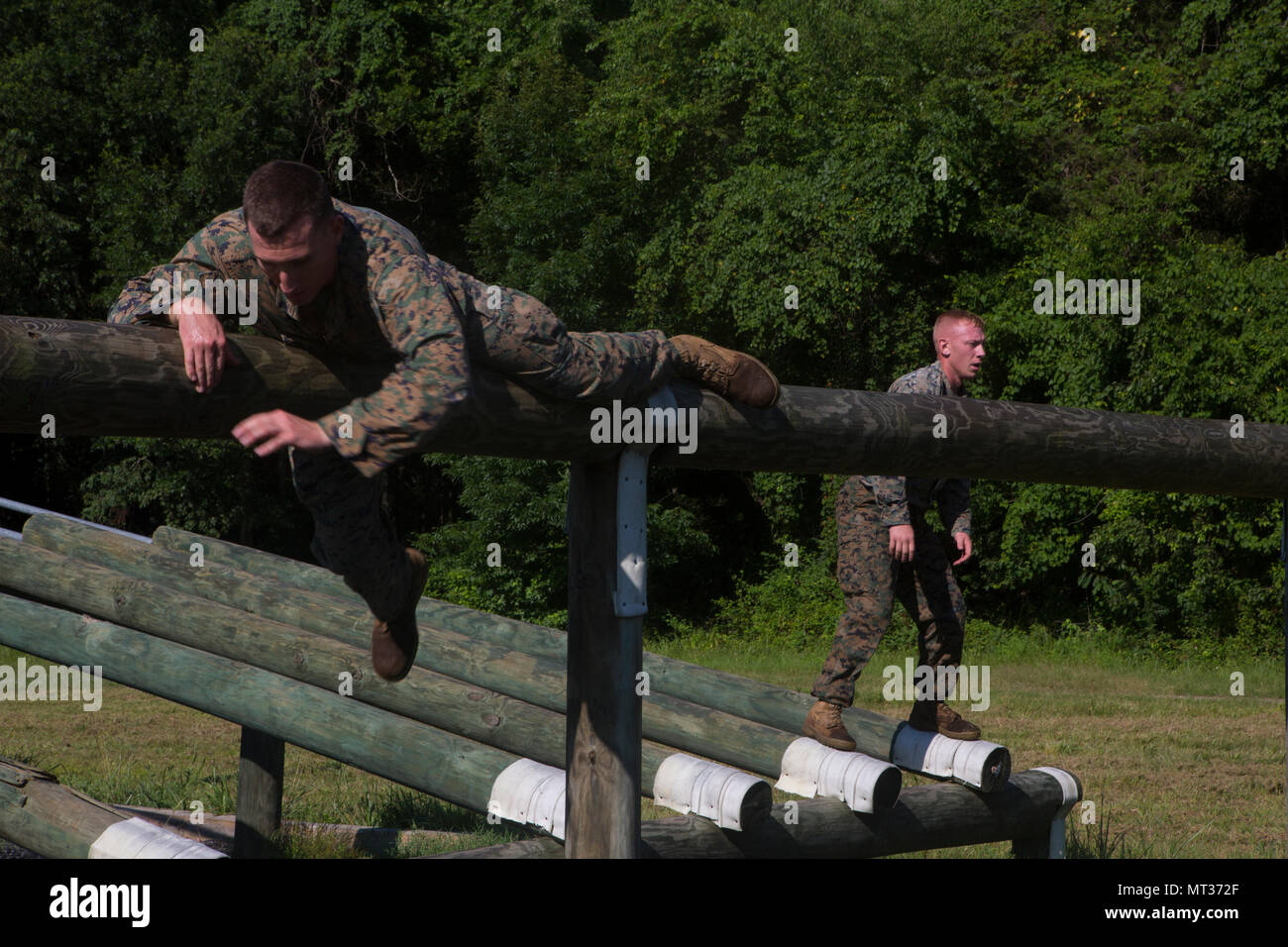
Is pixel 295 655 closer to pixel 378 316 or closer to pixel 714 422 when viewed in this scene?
pixel 714 422

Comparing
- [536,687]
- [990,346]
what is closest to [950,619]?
[536,687]

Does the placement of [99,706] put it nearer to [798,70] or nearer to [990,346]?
[990,346]

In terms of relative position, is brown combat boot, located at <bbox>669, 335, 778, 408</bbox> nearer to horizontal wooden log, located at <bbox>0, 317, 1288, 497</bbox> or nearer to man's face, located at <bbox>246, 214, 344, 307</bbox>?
horizontal wooden log, located at <bbox>0, 317, 1288, 497</bbox>

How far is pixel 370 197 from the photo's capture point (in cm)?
2794

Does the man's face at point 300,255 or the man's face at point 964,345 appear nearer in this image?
the man's face at point 300,255

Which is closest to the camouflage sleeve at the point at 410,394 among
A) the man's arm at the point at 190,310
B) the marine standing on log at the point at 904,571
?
the man's arm at the point at 190,310

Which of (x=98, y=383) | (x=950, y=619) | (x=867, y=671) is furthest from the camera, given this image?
(x=867, y=671)

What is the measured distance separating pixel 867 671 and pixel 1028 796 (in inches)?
390

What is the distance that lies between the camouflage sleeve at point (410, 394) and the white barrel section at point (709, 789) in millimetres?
1873

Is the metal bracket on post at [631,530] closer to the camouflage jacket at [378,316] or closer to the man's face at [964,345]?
the camouflage jacket at [378,316]

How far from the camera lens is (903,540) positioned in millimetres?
5918

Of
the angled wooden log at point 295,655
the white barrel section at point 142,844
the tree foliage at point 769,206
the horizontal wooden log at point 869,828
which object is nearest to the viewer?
the white barrel section at point 142,844

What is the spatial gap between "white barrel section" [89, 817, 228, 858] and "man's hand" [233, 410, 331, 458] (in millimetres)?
988

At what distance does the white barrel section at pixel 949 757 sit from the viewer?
5.65 m
